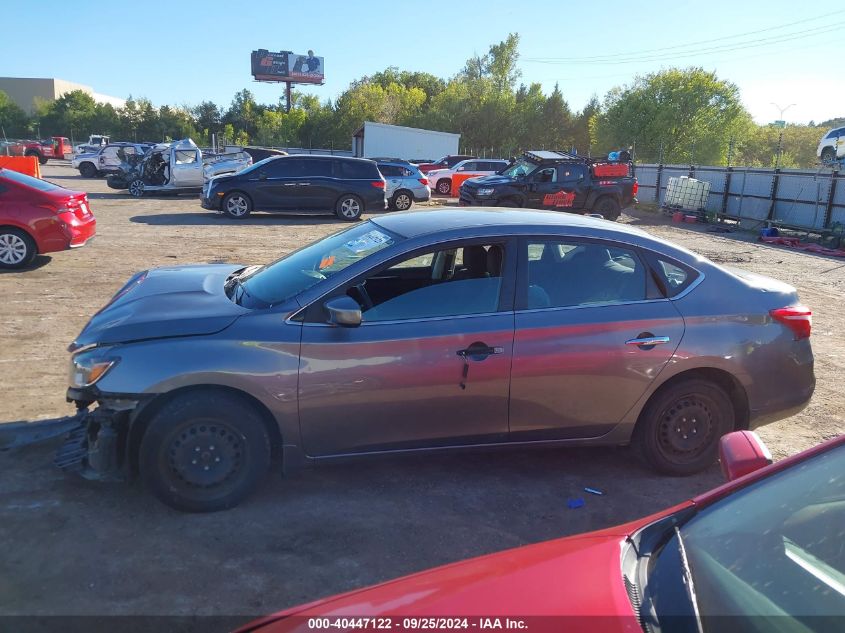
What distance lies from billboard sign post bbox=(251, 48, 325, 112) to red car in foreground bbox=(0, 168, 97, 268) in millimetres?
66031

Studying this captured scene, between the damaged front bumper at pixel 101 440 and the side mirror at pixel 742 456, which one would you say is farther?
the damaged front bumper at pixel 101 440

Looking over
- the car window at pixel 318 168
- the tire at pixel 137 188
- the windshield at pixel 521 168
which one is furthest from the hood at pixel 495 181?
the tire at pixel 137 188

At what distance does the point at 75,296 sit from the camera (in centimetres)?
840

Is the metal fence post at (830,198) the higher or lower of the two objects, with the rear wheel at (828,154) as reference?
lower

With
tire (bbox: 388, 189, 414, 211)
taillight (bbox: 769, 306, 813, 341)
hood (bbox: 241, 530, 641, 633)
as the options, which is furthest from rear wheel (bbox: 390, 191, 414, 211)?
hood (bbox: 241, 530, 641, 633)

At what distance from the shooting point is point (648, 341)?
4109 millimetres

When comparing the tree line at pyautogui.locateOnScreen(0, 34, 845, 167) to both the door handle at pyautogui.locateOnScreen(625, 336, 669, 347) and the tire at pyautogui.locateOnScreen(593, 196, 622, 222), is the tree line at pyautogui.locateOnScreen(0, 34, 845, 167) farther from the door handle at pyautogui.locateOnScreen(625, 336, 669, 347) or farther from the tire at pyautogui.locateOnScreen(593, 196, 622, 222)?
the door handle at pyautogui.locateOnScreen(625, 336, 669, 347)

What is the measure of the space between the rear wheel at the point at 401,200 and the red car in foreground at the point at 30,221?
39.4ft

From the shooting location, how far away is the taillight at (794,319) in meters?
4.36

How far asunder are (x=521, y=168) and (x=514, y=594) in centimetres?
1804

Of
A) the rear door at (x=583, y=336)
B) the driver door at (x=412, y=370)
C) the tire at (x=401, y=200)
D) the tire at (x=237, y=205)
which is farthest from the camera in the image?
the tire at (x=401, y=200)

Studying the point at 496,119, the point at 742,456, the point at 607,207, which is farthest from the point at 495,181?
the point at 496,119

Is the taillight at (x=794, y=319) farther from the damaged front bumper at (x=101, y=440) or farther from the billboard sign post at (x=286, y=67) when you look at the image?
the billboard sign post at (x=286, y=67)

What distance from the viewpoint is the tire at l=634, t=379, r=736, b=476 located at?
14.1 ft
